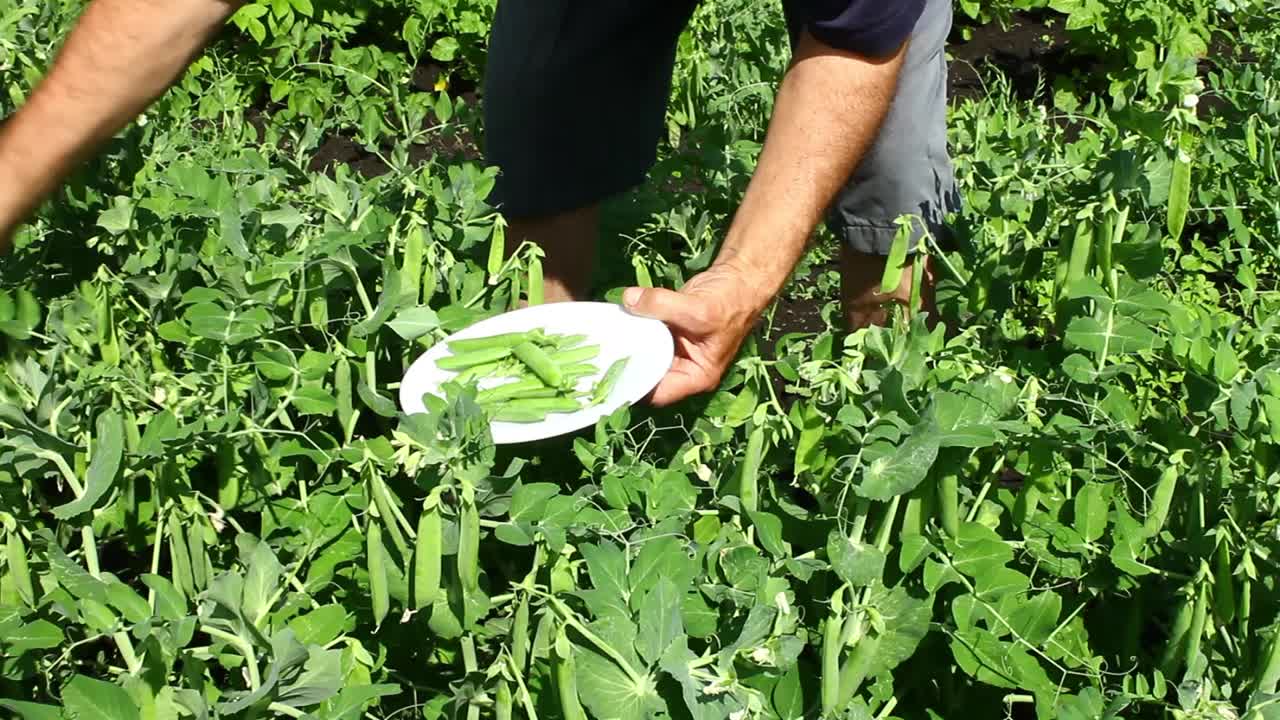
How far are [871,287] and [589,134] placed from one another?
0.73m

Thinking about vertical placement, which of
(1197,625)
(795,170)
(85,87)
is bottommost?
(1197,625)

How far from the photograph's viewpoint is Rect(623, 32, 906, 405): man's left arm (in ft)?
7.56

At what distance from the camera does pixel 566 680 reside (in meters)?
1.56

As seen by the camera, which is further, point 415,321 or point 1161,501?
point 415,321

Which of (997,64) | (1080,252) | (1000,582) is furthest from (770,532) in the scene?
(997,64)

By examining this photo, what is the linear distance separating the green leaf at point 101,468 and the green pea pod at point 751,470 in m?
0.85

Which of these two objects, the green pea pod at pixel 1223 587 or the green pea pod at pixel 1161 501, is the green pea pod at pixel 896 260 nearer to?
the green pea pod at pixel 1161 501

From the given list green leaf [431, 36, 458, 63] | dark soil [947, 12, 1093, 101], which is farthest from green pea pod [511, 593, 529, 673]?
dark soil [947, 12, 1093, 101]

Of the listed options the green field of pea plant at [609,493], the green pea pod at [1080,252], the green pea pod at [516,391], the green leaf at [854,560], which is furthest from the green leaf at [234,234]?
the green pea pod at [1080,252]

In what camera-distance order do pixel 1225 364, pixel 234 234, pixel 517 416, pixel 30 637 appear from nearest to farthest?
pixel 30 637 → pixel 1225 364 → pixel 517 416 → pixel 234 234

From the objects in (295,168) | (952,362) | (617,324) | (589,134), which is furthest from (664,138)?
(952,362)

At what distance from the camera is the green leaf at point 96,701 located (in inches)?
60.6

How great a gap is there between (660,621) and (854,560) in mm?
281

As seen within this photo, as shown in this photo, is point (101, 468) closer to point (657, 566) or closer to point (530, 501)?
point (530, 501)
